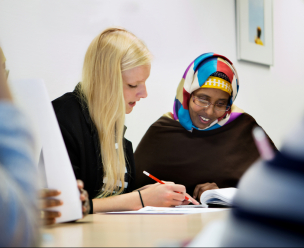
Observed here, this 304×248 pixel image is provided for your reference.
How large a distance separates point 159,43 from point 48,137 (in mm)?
1831

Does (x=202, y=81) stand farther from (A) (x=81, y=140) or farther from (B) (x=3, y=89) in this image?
(B) (x=3, y=89)

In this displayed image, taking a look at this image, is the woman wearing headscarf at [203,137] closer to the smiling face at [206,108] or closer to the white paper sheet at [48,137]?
the smiling face at [206,108]

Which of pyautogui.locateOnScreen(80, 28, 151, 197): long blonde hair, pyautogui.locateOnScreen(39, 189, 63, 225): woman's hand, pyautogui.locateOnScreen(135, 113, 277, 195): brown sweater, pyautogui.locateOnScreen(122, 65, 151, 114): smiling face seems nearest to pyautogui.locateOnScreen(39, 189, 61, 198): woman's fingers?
pyautogui.locateOnScreen(39, 189, 63, 225): woman's hand

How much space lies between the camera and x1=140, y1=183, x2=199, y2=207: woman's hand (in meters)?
1.17

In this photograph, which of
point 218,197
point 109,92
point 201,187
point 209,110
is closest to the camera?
point 218,197

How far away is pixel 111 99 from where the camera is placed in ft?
4.24

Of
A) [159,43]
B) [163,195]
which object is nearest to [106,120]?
[163,195]

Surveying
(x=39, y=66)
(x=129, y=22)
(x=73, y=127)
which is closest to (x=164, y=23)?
(x=129, y=22)

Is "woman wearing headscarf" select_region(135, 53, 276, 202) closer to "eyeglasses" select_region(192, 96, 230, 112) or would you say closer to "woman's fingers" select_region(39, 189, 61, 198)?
"eyeglasses" select_region(192, 96, 230, 112)

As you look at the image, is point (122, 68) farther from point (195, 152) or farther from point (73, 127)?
point (195, 152)

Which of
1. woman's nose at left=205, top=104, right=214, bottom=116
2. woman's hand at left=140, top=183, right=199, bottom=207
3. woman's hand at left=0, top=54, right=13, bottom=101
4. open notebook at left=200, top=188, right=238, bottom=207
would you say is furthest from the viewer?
woman's nose at left=205, top=104, right=214, bottom=116

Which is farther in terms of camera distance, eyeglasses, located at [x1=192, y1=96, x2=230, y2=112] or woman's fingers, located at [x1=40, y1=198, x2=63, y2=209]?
eyeglasses, located at [x1=192, y1=96, x2=230, y2=112]

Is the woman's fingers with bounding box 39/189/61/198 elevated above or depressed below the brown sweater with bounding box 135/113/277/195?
above

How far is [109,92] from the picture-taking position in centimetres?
130
